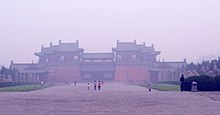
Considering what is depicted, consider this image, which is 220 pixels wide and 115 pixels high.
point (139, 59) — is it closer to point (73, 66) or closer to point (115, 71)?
point (115, 71)

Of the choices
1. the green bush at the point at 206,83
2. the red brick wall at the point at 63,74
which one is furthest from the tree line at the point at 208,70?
the red brick wall at the point at 63,74

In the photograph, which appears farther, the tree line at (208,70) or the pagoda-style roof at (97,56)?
the pagoda-style roof at (97,56)

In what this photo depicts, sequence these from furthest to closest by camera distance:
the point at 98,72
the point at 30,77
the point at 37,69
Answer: the point at 98,72 → the point at 37,69 → the point at 30,77

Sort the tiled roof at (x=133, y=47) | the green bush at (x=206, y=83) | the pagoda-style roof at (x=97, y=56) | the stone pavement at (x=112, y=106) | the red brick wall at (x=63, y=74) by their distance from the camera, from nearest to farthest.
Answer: the stone pavement at (x=112, y=106) < the green bush at (x=206, y=83) < the red brick wall at (x=63, y=74) < the pagoda-style roof at (x=97, y=56) < the tiled roof at (x=133, y=47)

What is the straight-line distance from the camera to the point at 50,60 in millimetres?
72938

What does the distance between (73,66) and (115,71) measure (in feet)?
23.3

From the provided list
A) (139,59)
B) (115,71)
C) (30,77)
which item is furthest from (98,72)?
(30,77)

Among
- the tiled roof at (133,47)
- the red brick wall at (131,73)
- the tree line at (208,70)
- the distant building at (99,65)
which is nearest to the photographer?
the tree line at (208,70)

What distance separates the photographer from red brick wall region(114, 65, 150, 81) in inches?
Result: 2699

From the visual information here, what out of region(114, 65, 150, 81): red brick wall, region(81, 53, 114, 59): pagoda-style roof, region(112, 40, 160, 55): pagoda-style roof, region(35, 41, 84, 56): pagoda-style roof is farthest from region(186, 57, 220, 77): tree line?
region(35, 41, 84, 56): pagoda-style roof

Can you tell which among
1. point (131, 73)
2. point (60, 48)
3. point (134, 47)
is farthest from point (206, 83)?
point (60, 48)

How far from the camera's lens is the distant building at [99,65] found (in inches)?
2665

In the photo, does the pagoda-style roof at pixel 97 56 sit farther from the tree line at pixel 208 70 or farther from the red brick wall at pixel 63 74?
the tree line at pixel 208 70

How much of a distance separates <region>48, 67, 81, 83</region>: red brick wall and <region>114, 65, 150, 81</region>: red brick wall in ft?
22.0
